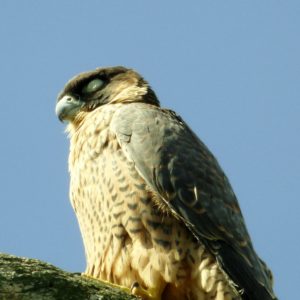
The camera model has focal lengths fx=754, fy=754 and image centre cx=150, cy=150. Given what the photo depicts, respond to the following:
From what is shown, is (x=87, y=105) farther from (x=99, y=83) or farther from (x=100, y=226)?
(x=100, y=226)

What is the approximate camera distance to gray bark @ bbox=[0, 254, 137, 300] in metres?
3.36

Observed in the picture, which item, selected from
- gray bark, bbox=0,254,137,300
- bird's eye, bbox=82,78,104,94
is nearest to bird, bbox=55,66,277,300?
bird's eye, bbox=82,78,104,94

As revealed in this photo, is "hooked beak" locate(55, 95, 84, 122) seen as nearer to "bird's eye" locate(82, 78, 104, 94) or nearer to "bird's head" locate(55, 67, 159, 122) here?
"bird's head" locate(55, 67, 159, 122)

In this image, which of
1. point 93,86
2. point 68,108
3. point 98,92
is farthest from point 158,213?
point 93,86

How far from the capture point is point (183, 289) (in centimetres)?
484

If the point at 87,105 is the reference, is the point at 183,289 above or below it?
below

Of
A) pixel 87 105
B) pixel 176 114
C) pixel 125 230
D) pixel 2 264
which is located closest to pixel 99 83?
pixel 87 105

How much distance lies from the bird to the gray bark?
116 cm

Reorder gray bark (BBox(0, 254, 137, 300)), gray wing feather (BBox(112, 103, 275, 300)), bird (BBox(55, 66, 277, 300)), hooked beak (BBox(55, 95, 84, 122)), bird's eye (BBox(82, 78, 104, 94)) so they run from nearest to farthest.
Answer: gray bark (BBox(0, 254, 137, 300)), bird (BBox(55, 66, 277, 300)), gray wing feather (BBox(112, 103, 275, 300)), hooked beak (BBox(55, 95, 84, 122)), bird's eye (BBox(82, 78, 104, 94))

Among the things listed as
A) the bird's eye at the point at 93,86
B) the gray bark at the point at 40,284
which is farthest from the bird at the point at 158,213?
the gray bark at the point at 40,284

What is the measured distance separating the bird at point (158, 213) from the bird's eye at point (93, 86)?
102 cm

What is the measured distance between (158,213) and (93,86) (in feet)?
7.64

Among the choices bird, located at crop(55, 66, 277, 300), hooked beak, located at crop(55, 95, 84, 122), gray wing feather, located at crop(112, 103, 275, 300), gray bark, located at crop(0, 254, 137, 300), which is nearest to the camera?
gray bark, located at crop(0, 254, 137, 300)

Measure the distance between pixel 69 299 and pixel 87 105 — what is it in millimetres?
3582
